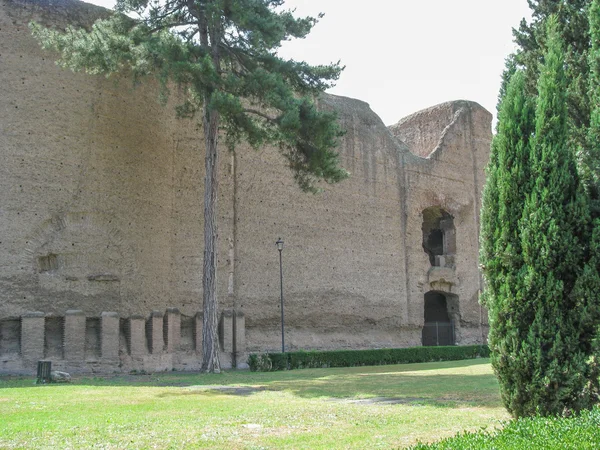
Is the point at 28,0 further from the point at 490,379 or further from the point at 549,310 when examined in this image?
the point at 549,310

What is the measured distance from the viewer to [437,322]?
31062mm

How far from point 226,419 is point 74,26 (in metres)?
15.1

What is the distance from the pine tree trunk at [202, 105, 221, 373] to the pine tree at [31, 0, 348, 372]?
0.03 meters

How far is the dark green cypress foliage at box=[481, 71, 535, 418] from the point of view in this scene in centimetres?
718

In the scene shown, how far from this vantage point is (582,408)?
691 cm

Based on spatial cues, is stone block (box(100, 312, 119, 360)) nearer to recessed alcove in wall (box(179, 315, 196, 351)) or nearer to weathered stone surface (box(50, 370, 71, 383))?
recessed alcove in wall (box(179, 315, 196, 351))

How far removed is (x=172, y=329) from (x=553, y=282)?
14.8m

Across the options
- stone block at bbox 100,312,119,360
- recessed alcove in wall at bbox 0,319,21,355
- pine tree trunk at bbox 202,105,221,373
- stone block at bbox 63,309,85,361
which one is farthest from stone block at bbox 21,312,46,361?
pine tree trunk at bbox 202,105,221,373

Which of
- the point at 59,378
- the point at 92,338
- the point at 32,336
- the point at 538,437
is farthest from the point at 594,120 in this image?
the point at 92,338

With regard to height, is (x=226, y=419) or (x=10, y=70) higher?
(x=10, y=70)

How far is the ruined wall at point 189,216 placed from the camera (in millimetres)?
18312

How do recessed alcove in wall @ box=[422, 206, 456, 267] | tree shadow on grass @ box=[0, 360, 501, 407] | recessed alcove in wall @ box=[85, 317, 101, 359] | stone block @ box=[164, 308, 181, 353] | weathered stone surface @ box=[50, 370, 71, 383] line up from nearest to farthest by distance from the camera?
tree shadow on grass @ box=[0, 360, 501, 407] → weathered stone surface @ box=[50, 370, 71, 383] → recessed alcove in wall @ box=[85, 317, 101, 359] → stone block @ box=[164, 308, 181, 353] → recessed alcove in wall @ box=[422, 206, 456, 267]

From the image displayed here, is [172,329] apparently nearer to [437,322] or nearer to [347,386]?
[347,386]

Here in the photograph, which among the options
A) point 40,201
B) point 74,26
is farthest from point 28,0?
point 40,201
